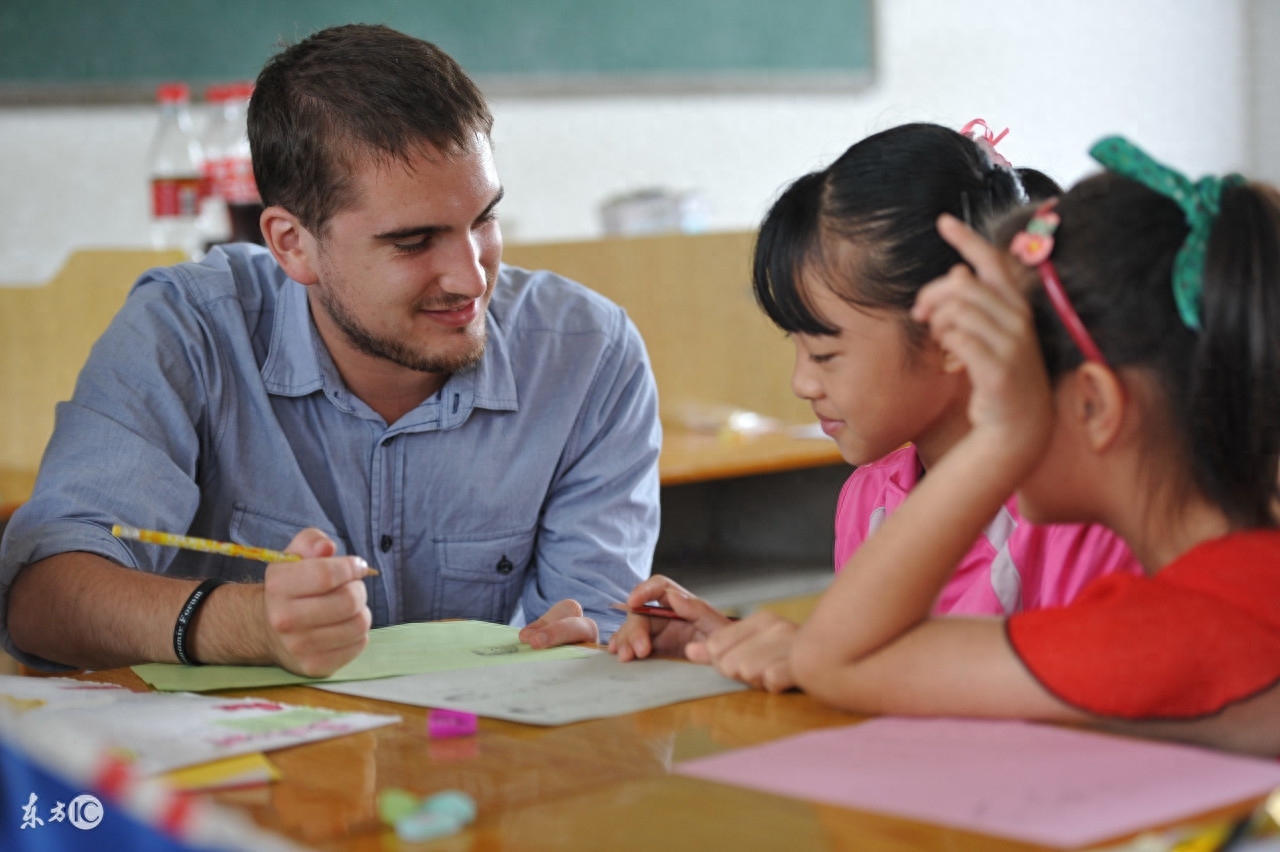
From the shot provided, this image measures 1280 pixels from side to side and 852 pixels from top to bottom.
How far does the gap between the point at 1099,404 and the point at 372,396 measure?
0.96 m

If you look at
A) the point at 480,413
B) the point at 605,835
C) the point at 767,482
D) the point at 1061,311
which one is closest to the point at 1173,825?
the point at 605,835

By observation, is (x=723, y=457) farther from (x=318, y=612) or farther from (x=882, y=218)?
(x=318, y=612)

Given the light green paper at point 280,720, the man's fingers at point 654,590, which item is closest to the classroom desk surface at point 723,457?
the man's fingers at point 654,590

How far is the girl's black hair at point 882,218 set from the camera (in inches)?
45.4

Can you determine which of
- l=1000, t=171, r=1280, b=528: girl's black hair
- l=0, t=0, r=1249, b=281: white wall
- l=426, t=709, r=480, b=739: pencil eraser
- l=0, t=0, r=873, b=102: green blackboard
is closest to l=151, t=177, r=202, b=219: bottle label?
l=0, t=0, r=873, b=102: green blackboard

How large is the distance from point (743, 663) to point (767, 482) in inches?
76.9

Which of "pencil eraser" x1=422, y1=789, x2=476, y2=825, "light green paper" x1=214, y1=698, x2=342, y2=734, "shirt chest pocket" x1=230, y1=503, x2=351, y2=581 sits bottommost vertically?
"shirt chest pocket" x1=230, y1=503, x2=351, y2=581

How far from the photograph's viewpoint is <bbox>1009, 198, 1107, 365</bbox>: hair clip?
0.90 meters

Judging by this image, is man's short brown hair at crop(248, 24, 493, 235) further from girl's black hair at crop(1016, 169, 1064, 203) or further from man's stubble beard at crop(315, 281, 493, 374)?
girl's black hair at crop(1016, 169, 1064, 203)

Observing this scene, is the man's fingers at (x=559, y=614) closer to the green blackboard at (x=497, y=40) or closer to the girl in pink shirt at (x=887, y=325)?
the girl in pink shirt at (x=887, y=325)

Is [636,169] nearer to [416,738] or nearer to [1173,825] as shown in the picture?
[416,738]

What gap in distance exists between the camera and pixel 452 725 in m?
0.90

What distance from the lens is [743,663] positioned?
1017 millimetres

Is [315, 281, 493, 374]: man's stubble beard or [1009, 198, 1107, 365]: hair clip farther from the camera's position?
[315, 281, 493, 374]: man's stubble beard
